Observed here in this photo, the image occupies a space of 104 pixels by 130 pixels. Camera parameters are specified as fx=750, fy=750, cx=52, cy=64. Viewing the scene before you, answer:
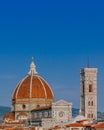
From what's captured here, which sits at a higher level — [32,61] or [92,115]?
[32,61]

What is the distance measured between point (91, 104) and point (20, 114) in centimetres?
1449

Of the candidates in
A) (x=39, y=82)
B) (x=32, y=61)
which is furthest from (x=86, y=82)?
(x=32, y=61)

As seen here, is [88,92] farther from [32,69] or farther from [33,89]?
[32,69]

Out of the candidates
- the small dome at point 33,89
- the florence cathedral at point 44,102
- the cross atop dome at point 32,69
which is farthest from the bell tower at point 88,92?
the cross atop dome at point 32,69

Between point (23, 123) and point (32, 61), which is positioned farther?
point (32, 61)

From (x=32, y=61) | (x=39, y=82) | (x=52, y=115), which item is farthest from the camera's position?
(x=32, y=61)

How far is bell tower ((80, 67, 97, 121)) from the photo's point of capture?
121 metres

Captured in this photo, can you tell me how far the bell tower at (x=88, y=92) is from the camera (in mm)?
120750

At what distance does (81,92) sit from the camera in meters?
123

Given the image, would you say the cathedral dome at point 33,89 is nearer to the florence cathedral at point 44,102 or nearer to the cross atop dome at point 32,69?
the florence cathedral at point 44,102

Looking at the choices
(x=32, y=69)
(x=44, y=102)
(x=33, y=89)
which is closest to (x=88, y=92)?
(x=44, y=102)

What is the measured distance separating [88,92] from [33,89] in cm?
1133

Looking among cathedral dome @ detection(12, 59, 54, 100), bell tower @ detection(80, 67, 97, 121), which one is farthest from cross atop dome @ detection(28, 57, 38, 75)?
bell tower @ detection(80, 67, 97, 121)

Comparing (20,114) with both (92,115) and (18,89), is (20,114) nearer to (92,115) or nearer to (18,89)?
(18,89)
